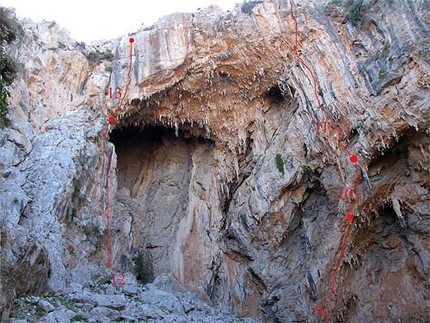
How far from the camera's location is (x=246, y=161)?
1828 cm

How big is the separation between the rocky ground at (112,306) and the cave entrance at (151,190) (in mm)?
2993

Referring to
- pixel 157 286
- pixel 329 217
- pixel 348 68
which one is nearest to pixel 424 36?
pixel 348 68

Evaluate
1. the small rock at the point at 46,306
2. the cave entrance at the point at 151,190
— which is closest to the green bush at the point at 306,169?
the cave entrance at the point at 151,190

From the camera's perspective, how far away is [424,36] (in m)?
13.1

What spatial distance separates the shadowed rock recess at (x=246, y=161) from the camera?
523 inches

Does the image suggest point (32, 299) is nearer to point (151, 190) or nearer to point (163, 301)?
point (163, 301)

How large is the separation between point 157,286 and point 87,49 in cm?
945

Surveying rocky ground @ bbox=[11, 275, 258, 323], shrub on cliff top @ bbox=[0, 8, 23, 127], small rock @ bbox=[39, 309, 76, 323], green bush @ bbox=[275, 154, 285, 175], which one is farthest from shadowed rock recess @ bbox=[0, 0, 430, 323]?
shrub on cliff top @ bbox=[0, 8, 23, 127]

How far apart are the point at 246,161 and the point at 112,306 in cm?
944

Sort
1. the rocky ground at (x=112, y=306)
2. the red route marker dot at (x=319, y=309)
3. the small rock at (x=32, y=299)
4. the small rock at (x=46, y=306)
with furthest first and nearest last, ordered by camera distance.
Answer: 1. the red route marker dot at (x=319, y=309)
2. the small rock at (x=32, y=299)
3. the small rock at (x=46, y=306)
4. the rocky ground at (x=112, y=306)

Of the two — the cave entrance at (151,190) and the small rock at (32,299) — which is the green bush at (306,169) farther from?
the small rock at (32,299)

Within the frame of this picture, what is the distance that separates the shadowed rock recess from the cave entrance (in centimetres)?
10

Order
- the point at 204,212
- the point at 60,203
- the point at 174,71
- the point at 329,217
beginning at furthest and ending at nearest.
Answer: the point at 204,212 < the point at 174,71 < the point at 329,217 < the point at 60,203

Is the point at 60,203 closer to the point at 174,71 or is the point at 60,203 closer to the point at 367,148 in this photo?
the point at 174,71
